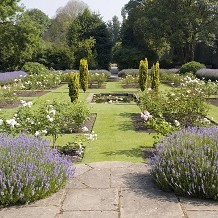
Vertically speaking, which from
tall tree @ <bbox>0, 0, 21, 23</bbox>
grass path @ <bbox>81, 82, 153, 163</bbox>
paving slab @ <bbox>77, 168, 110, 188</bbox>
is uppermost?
tall tree @ <bbox>0, 0, 21, 23</bbox>

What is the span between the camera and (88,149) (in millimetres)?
6750

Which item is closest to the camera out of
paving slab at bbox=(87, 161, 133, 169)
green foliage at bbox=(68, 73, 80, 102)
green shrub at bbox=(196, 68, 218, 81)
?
paving slab at bbox=(87, 161, 133, 169)

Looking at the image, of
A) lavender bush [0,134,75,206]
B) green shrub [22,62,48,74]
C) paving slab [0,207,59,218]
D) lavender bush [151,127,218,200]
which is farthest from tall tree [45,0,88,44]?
paving slab [0,207,59,218]

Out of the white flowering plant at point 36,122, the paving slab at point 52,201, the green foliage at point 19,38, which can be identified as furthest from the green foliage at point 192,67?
the paving slab at point 52,201

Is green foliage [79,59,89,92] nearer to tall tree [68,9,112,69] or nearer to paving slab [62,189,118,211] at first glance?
paving slab [62,189,118,211]

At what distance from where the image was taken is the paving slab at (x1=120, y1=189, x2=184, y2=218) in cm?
325

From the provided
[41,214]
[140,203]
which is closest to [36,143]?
[41,214]

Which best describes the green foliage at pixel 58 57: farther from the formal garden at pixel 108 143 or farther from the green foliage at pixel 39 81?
the formal garden at pixel 108 143

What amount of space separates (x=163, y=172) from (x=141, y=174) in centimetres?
73

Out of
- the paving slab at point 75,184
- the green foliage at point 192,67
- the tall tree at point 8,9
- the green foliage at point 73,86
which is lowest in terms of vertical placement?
the paving slab at point 75,184

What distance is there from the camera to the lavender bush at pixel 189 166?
3.59 metres

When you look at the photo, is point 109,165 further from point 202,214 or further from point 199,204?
point 202,214

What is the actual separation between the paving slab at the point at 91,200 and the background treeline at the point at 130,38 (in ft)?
91.0

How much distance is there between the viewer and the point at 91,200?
3.60 meters
